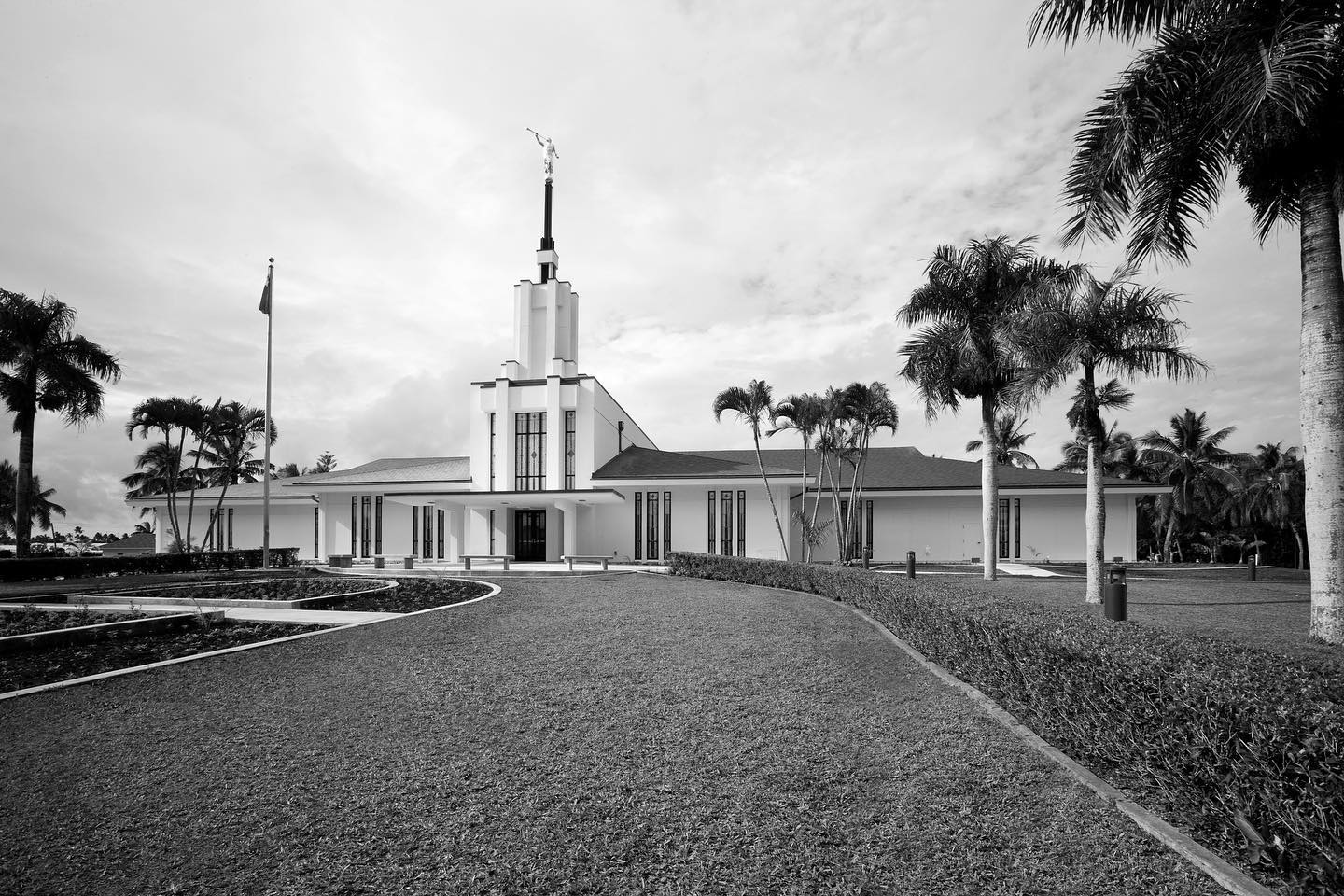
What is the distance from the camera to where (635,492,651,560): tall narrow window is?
31.8 m

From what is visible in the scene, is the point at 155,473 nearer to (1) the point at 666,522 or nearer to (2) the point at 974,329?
(1) the point at 666,522

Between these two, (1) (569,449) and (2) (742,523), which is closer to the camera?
(2) (742,523)

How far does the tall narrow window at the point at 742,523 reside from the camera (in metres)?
30.8

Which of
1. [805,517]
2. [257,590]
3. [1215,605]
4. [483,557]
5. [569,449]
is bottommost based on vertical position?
[483,557]

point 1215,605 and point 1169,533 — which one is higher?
point 1215,605

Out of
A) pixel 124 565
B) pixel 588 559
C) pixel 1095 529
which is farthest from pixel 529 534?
pixel 1095 529

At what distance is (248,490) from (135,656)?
106ft

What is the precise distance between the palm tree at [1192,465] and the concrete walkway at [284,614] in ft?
166

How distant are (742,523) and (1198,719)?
88.6ft

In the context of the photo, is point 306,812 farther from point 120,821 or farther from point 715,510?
point 715,510

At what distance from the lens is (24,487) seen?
77.0 feet

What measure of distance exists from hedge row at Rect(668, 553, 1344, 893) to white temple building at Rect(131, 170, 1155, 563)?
23.0 m

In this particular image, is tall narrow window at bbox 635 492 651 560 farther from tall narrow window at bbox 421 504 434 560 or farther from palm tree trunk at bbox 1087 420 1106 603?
palm tree trunk at bbox 1087 420 1106 603

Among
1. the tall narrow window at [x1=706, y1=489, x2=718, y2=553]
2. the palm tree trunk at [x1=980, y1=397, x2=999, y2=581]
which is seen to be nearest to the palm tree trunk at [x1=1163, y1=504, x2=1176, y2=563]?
the tall narrow window at [x1=706, y1=489, x2=718, y2=553]
